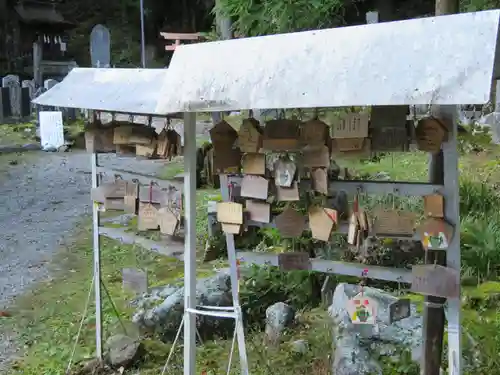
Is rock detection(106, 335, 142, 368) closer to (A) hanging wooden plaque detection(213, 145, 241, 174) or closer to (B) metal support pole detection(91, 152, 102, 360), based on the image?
(B) metal support pole detection(91, 152, 102, 360)

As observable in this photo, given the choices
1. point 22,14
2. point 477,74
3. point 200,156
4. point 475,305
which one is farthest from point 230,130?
point 22,14

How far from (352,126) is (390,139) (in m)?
0.17

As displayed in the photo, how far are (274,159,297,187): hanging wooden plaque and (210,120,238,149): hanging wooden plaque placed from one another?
32 centimetres

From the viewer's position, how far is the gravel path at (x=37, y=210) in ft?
20.9

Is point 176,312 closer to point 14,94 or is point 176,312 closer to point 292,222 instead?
point 292,222

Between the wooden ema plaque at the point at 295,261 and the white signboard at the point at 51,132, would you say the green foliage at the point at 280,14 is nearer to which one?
the wooden ema plaque at the point at 295,261

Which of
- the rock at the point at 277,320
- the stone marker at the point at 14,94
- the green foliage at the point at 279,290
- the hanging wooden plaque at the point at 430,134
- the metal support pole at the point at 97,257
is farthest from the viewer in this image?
the stone marker at the point at 14,94

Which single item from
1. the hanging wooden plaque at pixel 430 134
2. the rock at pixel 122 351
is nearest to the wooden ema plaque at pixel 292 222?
the hanging wooden plaque at pixel 430 134

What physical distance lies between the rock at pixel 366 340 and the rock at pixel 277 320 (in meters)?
0.40

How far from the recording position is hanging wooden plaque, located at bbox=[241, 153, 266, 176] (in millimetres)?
2912

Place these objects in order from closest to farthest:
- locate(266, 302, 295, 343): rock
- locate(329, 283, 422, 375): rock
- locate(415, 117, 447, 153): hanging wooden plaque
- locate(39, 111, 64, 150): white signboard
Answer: locate(415, 117, 447, 153): hanging wooden plaque, locate(329, 283, 422, 375): rock, locate(266, 302, 295, 343): rock, locate(39, 111, 64, 150): white signboard

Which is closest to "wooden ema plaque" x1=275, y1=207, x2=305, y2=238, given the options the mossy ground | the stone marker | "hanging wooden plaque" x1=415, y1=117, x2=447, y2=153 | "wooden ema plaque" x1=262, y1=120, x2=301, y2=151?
"wooden ema plaque" x1=262, y1=120, x2=301, y2=151

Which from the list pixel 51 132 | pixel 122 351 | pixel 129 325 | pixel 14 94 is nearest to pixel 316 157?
pixel 122 351

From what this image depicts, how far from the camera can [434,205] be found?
2.51 meters
